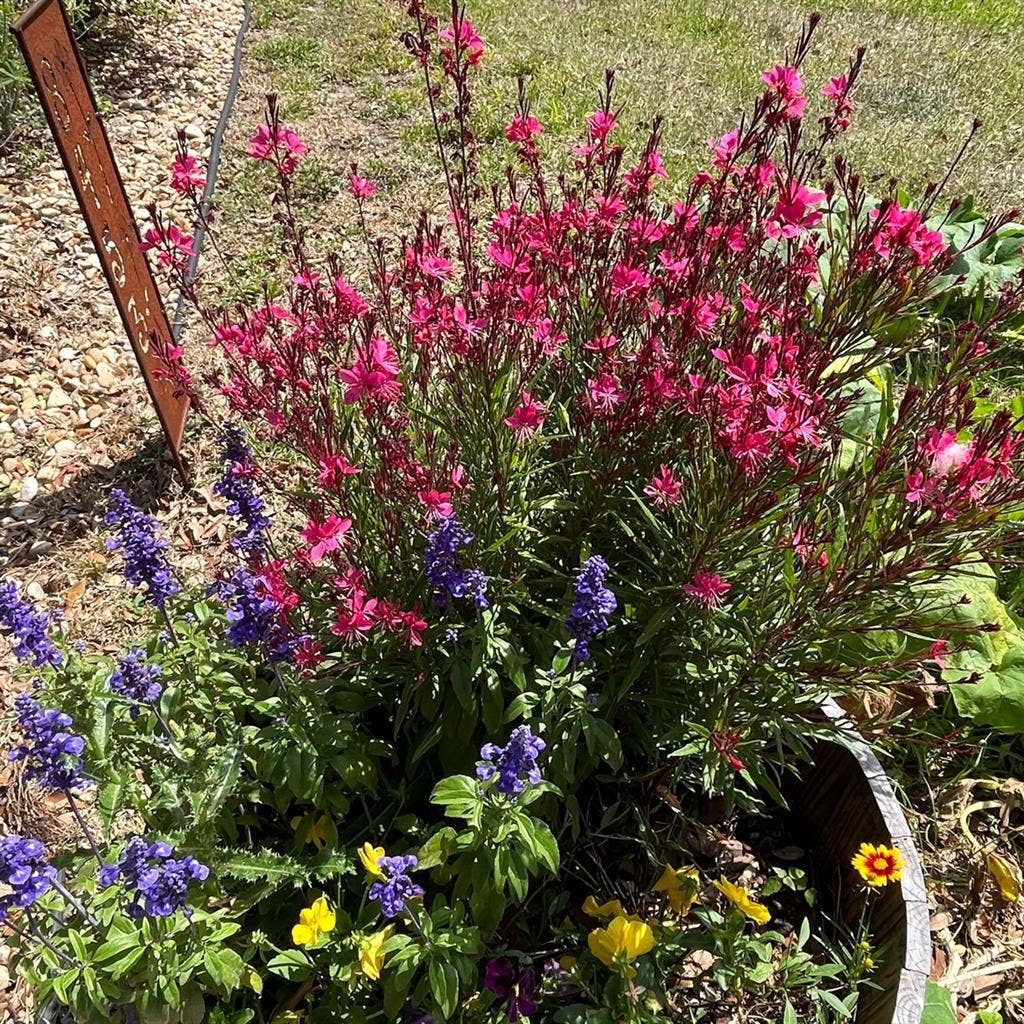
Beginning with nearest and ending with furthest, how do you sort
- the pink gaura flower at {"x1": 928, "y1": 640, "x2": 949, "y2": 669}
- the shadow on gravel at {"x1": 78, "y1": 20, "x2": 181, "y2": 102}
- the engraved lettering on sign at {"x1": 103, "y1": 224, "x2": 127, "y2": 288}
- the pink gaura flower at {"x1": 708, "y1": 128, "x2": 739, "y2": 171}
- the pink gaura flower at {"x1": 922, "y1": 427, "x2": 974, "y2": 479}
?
1. the pink gaura flower at {"x1": 922, "y1": 427, "x2": 974, "y2": 479}
2. the pink gaura flower at {"x1": 928, "y1": 640, "x2": 949, "y2": 669}
3. the pink gaura flower at {"x1": 708, "y1": 128, "x2": 739, "y2": 171}
4. the engraved lettering on sign at {"x1": 103, "y1": 224, "x2": 127, "y2": 288}
5. the shadow on gravel at {"x1": 78, "y1": 20, "x2": 181, "y2": 102}

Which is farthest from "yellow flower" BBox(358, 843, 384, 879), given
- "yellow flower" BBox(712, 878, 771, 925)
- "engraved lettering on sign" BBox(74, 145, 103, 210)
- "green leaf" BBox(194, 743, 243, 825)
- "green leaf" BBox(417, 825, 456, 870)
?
"engraved lettering on sign" BBox(74, 145, 103, 210)

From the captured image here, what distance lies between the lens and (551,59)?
6.27 m

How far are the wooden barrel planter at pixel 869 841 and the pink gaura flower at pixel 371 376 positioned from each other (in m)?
1.26

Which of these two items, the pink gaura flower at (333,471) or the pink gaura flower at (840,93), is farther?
the pink gaura flower at (840,93)

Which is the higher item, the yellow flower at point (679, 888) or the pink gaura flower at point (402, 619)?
the pink gaura flower at point (402, 619)

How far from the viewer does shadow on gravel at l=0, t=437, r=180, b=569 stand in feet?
10.7

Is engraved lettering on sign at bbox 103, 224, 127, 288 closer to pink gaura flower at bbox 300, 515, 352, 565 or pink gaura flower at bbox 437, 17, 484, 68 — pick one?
pink gaura flower at bbox 437, 17, 484, 68

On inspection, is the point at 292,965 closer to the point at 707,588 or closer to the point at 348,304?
the point at 707,588

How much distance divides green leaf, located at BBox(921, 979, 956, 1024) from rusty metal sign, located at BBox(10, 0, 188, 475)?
2664 millimetres

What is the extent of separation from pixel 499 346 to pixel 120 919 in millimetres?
1363

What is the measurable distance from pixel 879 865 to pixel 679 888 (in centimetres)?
45

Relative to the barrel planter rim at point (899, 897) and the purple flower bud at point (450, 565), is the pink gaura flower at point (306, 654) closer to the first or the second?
the purple flower bud at point (450, 565)

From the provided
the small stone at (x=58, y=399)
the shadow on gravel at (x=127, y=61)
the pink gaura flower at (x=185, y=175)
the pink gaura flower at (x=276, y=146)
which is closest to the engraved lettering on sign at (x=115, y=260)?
the small stone at (x=58, y=399)

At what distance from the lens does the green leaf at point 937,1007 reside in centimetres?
198
